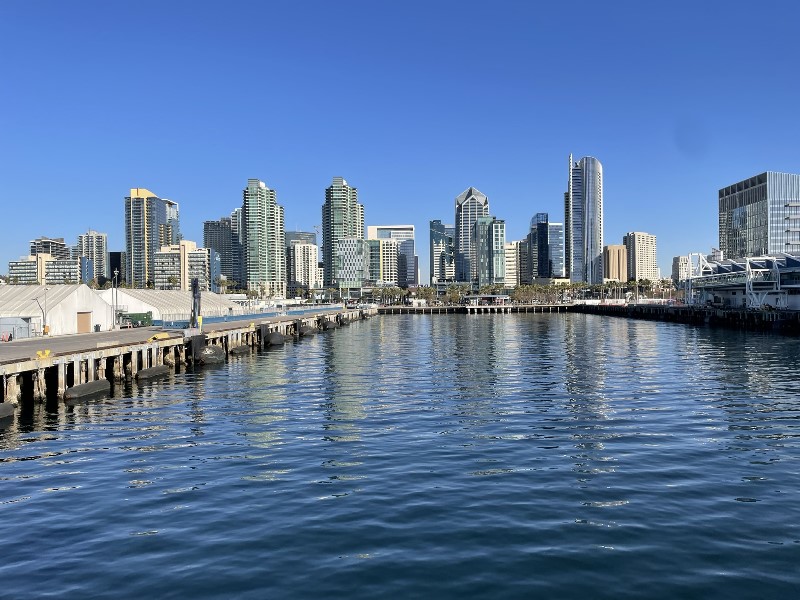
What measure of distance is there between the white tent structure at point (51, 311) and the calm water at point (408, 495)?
107 feet

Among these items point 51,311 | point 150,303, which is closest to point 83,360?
point 51,311

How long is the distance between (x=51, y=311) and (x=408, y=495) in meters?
64.6

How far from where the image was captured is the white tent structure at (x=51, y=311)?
226 ft

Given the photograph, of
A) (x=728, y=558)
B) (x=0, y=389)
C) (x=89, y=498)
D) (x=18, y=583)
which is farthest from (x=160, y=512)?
(x=0, y=389)

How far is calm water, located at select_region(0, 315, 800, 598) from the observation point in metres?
15.4

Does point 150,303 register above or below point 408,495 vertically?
above

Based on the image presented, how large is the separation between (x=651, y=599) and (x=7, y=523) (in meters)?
17.5

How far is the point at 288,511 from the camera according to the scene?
20.1 m

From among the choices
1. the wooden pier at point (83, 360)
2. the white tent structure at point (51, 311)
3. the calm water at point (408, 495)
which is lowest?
the calm water at point (408, 495)

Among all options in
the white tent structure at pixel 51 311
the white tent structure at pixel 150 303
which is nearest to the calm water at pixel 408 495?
the white tent structure at pixel 51 311

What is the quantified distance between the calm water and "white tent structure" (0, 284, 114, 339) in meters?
32.6

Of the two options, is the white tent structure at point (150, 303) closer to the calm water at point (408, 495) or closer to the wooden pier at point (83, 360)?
the wooden pier at point (83, 360)

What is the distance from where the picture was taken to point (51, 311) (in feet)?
241

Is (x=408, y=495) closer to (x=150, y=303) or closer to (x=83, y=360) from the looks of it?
(x=83, y=360)
